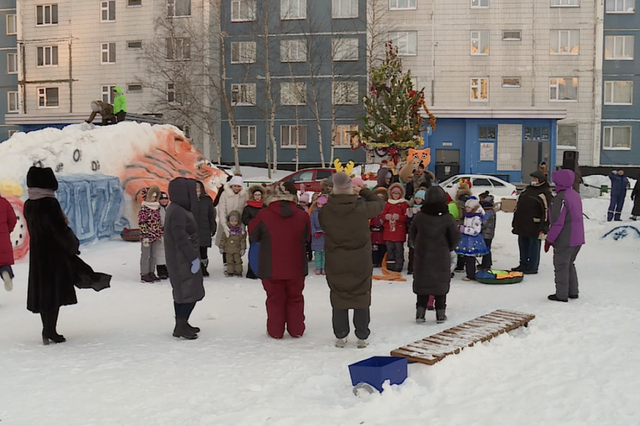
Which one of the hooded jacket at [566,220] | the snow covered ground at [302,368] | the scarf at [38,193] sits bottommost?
the snow covered ground at [302,368]

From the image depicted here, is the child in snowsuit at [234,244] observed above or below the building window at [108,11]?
below

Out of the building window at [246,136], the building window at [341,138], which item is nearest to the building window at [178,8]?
the building window at [246,136]

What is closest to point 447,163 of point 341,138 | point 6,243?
point 341,138

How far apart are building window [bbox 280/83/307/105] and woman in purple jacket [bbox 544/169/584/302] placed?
1121 inches

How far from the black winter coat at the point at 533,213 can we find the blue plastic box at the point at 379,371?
21.7ft

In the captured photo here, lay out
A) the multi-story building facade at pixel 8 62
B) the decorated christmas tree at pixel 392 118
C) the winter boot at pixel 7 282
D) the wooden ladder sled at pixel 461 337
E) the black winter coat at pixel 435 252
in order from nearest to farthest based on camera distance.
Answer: the wooden ladder sled at pixel 461 337
the black winter coat at pixel 435 252
the winter boot at pixel 7 282
the decorated christmas tree at pixel 392 118
the multi-story building facade at pixel 8 62

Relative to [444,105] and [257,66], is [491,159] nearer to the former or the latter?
[444,105]

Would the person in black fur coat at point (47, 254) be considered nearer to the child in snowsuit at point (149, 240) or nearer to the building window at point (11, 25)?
the child in snowsuit at point (149, 240)

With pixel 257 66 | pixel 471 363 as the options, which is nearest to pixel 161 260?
pixel 471 363

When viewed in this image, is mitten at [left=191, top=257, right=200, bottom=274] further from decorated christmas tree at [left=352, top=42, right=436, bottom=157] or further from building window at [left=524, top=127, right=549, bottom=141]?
building window at [left=524, top=127, right=549, bottom=141]

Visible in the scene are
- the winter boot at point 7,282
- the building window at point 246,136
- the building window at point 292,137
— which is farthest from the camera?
the building window at point 246,136

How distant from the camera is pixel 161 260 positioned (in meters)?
11.1

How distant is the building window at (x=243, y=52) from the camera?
37.5 m

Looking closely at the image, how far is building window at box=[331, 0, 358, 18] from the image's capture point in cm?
3688
